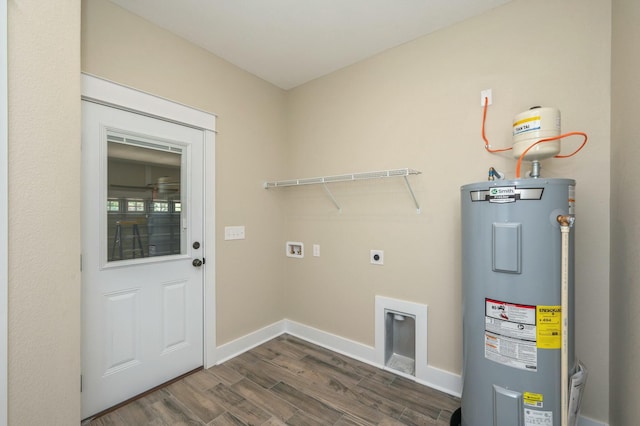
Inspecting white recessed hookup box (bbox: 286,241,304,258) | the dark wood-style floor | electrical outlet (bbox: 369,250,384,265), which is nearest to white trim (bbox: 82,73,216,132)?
white recessed hookup box (bbox: 286,241,304,258)

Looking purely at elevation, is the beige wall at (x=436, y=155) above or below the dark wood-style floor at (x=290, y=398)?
above

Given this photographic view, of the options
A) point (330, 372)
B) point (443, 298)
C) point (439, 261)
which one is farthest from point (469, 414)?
point (330, 372)

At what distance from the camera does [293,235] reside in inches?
120

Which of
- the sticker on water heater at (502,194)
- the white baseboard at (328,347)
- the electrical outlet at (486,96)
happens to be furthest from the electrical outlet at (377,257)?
the electrical outlet at (486,96)

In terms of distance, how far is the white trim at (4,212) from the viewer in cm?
120

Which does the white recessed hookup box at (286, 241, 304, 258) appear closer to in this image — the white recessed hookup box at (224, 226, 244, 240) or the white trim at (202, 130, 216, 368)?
the white recessed hookup box at (224, 226, 244, 240)

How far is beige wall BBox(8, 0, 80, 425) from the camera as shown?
1254 millimetres

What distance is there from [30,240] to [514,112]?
9.05 feet

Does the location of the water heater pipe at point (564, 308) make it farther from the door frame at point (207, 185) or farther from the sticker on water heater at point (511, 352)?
the door frame at point (207, 185)

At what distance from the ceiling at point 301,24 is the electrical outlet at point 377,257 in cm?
172

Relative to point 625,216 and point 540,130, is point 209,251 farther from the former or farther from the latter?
point 625,216

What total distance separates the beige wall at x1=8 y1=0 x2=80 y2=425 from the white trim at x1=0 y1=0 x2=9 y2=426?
21 mm

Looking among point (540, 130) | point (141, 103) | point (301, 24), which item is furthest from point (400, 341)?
point (141, 103)

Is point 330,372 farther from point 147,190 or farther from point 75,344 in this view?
point 147,190
